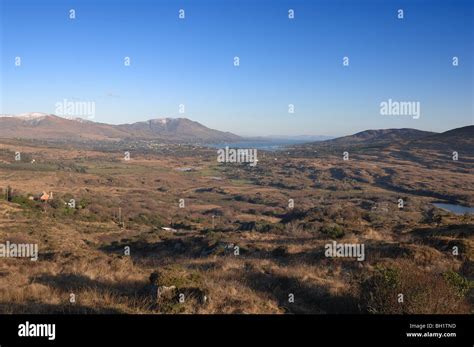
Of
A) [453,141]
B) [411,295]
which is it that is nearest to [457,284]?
[411,295]

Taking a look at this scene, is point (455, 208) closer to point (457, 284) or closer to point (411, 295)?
point (457, 284)

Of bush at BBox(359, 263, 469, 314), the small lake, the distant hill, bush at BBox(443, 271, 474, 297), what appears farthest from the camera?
the distant hill

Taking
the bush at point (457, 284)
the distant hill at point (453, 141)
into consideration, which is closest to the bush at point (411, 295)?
the bush at point (457, 284)

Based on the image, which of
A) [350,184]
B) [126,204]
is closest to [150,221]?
[126,204]

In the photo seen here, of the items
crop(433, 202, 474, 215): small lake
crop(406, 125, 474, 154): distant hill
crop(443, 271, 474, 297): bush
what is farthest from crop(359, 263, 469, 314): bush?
crop(406, 125, 474, 154): distant hill

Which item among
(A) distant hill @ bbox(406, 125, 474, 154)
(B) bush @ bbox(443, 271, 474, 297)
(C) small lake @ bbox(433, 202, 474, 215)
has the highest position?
(A) distant hill @ bbox(406, 125, 474, 154)

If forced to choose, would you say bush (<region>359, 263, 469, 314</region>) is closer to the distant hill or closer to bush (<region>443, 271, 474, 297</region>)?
bush (<region>443, 271, 474, 297</region>)

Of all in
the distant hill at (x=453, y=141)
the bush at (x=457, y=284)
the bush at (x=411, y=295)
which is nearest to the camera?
the bush at (x=411, y=295)

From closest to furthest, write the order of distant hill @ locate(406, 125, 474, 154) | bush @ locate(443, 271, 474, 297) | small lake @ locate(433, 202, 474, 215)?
1. bush @ locate(443, 271, 474, 297)
2. small lake @ locate(433, 202, 474, 215)
3. distant hill @ locate(406, 125, 474, 154)

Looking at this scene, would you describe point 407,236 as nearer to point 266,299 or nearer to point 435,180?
point 266,299

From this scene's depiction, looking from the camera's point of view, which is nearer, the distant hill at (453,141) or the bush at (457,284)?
the bush at (457,284)

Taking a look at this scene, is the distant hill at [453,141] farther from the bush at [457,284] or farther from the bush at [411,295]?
the bush at [411,295]
